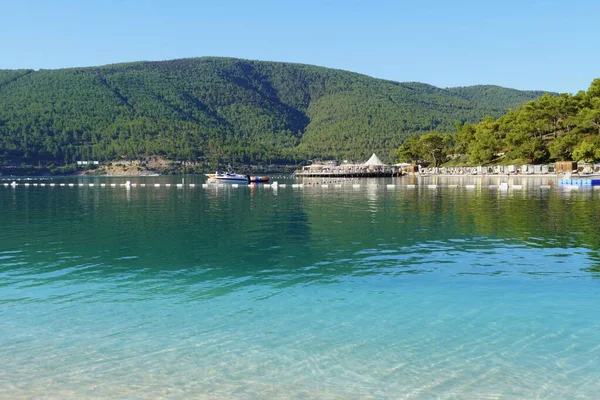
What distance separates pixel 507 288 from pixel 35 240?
90.4ft

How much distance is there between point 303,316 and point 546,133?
167 meters

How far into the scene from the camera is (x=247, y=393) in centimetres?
1109

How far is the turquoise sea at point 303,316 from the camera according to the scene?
1162 cm

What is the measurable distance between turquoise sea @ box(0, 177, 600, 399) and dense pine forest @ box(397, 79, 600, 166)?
103827 mm

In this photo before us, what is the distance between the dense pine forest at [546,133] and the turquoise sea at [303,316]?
341 ft

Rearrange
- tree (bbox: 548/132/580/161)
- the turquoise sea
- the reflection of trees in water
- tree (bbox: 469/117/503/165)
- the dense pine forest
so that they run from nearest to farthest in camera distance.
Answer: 1. the turquoise sea
2. the reflection of trees in water
3. the dense pine forest
4. tree (bbox: 548/132/580/161)
5. tree (bbox: 469/117/503/165)

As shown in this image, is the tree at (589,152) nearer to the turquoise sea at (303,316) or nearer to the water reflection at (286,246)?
the water reflection at (286,246)

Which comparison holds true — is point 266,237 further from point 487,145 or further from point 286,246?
point 487,145

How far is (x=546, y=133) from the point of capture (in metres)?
164

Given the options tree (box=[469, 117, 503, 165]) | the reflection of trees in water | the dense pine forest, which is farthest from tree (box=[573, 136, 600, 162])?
the reflection of trees in water

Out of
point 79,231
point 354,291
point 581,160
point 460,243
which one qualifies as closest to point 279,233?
point 460,243

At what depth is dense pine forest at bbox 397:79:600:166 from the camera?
430 ft

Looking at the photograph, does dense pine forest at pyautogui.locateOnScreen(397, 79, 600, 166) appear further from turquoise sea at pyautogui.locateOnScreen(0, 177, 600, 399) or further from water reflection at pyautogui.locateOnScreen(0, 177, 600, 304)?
turquoise sea at pyautogui.locateOnScreen(0, 177, 600, 399)

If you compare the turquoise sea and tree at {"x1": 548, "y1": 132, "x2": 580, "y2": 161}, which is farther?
tree at {"x1": 548, "y1": 132, "x2": 580, "y2": 161}
